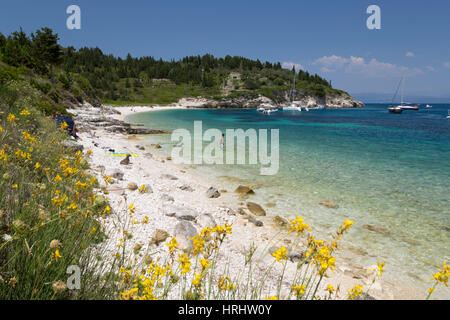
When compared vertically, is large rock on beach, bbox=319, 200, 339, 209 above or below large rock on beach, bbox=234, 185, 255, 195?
below

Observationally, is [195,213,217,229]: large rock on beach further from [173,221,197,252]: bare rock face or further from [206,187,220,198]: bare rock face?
[206,187,220,198]: bare rock face

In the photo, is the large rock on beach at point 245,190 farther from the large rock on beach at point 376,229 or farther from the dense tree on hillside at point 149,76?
the dense tree on hillside at point 149,76

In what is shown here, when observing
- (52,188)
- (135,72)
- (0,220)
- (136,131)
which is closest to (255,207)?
(52,188)

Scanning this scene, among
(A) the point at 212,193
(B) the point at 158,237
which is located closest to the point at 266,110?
(A) the point at 212,193

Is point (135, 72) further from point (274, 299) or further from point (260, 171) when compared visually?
point (274, 299)

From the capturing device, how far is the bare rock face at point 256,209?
10031mm

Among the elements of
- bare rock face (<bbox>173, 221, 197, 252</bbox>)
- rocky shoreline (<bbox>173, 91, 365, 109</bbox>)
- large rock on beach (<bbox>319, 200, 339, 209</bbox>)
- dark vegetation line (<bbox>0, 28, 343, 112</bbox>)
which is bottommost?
large rock on beach (<bbox>319, 200, 339, 209</bbox>)

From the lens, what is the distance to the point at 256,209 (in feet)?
33.4

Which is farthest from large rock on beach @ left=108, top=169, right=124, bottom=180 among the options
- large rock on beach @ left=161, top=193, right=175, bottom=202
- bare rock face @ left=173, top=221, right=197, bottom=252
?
bare rock face @ left=173, top=221, right=197, bottom=252

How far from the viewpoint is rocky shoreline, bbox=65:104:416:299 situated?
5.60m

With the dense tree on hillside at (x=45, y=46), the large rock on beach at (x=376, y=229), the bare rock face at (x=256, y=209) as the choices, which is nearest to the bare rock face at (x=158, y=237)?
the bare rock face at (x=256, y=209)

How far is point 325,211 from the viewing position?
10.5 meters

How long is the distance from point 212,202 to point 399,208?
8685 millimetres
